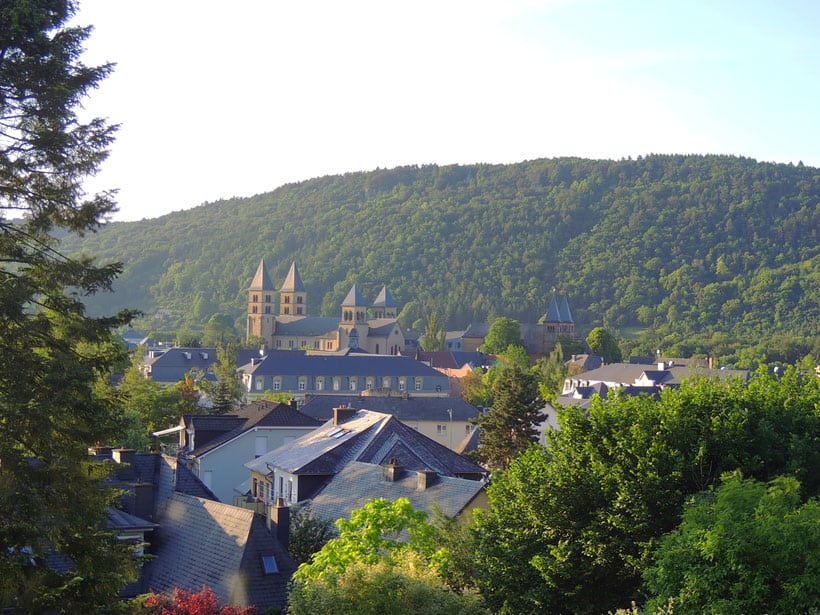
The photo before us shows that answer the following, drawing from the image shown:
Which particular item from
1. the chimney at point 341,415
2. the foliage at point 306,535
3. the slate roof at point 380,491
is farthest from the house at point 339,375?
the foliage at point 306,535

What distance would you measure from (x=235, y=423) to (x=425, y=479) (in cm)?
2096

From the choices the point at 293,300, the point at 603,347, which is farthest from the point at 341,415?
the point at 293,300

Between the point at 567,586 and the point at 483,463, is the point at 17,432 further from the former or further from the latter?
the point at 483,463

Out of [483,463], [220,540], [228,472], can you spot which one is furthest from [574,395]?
[220,540]

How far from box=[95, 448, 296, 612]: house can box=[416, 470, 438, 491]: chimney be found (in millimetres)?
5094

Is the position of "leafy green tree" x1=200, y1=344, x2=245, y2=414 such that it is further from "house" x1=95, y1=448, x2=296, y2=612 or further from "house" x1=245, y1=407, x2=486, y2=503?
"house" x1=95, y1=448, x2=296, y2=612

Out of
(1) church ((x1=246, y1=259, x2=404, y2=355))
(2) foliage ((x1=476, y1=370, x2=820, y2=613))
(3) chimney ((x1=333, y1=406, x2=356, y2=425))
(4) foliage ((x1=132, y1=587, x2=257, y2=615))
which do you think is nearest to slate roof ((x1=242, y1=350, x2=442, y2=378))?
(1) church ((x1=246, y1=259, x2=404, y2=355))

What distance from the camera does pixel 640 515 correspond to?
2003cm

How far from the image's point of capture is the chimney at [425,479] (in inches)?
1201

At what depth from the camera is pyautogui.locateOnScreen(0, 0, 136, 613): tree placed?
14.6 metres

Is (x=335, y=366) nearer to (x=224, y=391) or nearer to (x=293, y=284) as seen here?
(x=224, y=391)

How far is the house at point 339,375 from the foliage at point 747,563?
78.5 m

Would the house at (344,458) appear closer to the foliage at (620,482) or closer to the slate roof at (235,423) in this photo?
the slate roof at (235,423)

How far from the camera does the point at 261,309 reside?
16375cm
